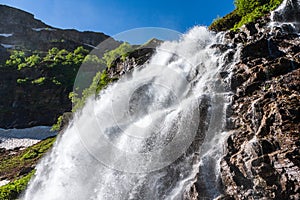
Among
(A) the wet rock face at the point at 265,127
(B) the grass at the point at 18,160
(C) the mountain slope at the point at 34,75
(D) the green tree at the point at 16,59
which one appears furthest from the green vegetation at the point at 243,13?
(D) the green tree at the point at 16,59

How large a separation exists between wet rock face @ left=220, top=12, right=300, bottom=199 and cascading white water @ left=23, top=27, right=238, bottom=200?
0.68 m

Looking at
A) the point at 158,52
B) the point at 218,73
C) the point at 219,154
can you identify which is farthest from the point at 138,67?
the point at 219,154

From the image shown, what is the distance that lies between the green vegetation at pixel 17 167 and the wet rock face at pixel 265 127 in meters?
12.3

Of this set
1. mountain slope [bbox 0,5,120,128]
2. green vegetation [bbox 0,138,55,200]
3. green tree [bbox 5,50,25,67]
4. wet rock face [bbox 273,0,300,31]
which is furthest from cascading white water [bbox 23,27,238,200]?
green tree [bbox 5,50,25,67]

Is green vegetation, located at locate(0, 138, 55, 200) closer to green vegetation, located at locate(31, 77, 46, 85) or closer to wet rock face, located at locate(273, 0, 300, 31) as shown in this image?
wet rock face, located at locate(273, 0, 300, 31)

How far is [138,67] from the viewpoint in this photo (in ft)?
71.5

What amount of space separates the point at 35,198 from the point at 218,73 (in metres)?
9.88

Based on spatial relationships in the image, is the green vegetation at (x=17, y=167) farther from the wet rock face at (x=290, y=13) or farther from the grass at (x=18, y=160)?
the wet rock face at (x=290, y=13)

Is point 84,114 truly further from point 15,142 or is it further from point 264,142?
point 15,142

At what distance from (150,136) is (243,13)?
45.8 ft

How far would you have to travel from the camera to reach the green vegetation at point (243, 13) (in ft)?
70.6

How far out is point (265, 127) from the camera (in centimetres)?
1082

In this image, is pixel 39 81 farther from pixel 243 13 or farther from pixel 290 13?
pixel 290 13

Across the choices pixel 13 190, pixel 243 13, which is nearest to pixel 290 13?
pixel 243 13
